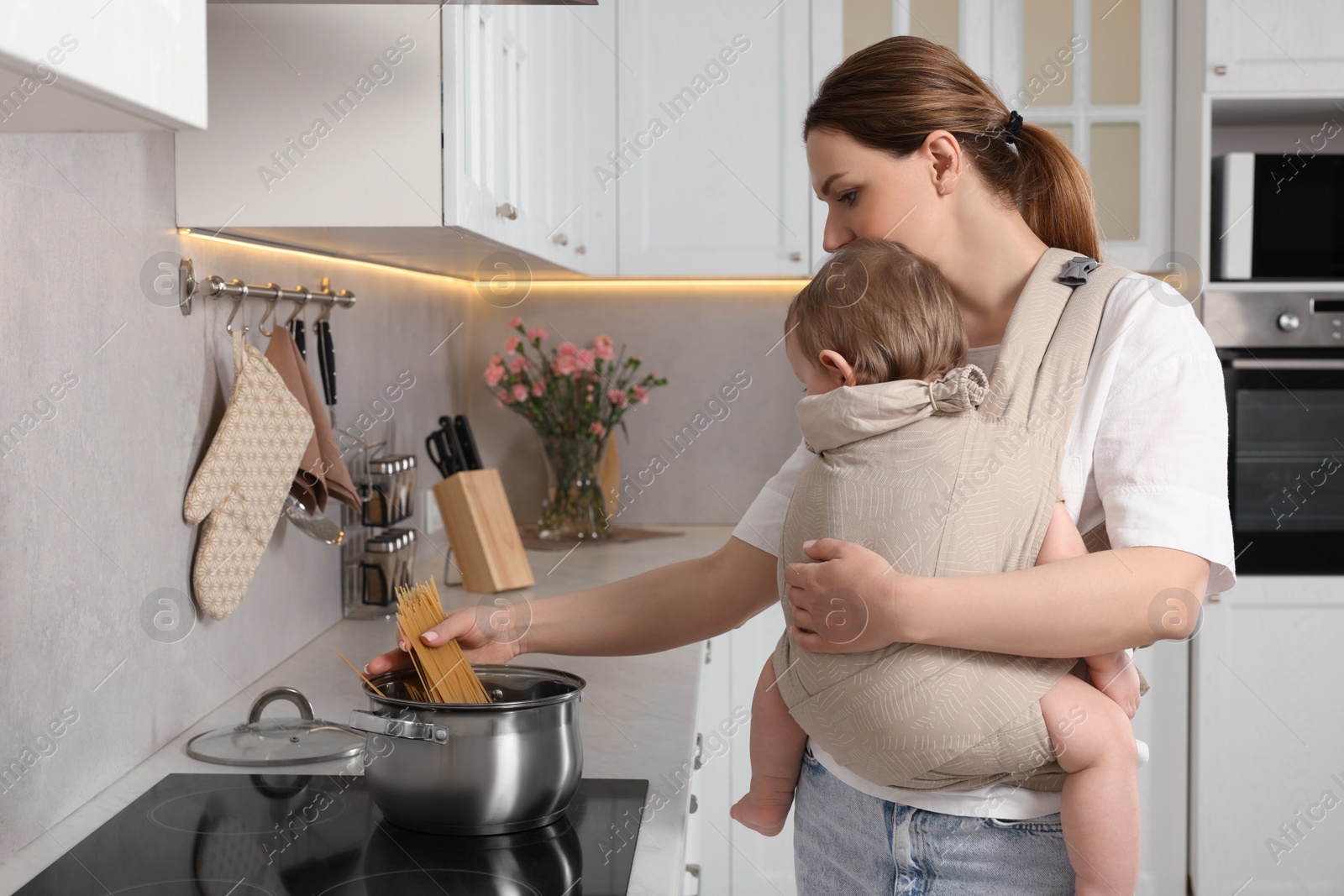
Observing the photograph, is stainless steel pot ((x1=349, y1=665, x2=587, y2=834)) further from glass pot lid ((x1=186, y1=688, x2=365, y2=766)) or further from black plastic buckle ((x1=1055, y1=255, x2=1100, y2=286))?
black plastic buckle ((x1=1055, y1=255, x2=1100, y2=286))

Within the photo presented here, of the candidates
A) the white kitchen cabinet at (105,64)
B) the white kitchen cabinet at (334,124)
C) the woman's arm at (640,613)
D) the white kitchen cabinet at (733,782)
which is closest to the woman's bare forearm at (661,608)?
the woman's arm at (640,613)

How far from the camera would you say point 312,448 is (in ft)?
5.02

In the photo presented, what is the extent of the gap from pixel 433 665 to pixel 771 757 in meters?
0.33

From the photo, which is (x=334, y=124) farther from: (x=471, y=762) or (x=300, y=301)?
(x=471, y=762)

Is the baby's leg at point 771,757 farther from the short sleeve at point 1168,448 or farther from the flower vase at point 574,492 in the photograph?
the flower vase at point 574,492

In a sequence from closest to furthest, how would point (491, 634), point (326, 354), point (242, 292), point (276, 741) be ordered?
point (491, 634)
point (276, 741)
point (242, 292)
point (326, 354)

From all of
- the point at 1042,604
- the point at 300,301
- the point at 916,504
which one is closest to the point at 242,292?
the point at 300,301

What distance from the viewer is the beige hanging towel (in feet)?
4.94

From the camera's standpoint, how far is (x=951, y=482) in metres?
0.86

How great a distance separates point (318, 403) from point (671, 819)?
2.71 ft

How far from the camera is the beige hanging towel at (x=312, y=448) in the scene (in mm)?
1506

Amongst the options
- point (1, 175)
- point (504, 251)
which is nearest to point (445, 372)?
point (504, 251)

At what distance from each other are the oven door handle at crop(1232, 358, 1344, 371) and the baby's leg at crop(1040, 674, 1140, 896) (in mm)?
1773

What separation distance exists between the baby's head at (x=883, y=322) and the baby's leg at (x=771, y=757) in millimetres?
294
